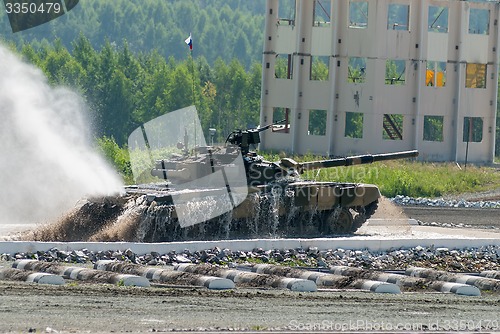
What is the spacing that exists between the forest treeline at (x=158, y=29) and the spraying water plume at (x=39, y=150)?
12209 cm

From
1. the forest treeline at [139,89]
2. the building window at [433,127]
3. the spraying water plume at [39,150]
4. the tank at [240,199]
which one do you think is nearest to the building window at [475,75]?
the spraying water plume at [39,150]

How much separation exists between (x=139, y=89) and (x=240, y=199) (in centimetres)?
7195

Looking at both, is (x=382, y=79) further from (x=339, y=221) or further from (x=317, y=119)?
(x=317, y=119)

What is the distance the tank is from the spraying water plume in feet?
7.77

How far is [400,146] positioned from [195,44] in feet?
385

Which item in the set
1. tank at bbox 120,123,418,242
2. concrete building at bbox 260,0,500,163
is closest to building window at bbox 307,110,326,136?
concrete building at bbox 260,0,500,163

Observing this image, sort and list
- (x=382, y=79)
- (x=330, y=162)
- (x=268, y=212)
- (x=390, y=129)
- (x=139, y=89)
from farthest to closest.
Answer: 1. (x=139, y=89)
2. (x=390, y=129)
3. (x=382, y=79)
4. (x=330, y=162)
5. (x=268, y=212)

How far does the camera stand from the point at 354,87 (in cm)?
5509

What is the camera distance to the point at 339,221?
30.9 meters

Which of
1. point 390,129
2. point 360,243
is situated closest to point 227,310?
point 360,243

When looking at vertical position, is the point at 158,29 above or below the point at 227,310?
above

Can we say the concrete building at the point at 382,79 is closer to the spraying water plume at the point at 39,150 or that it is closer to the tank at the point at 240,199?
the spraying water plume at the point at 39,150

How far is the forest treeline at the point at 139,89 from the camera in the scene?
297 feet

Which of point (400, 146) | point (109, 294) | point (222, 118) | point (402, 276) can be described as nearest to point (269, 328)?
point (109, 294)
